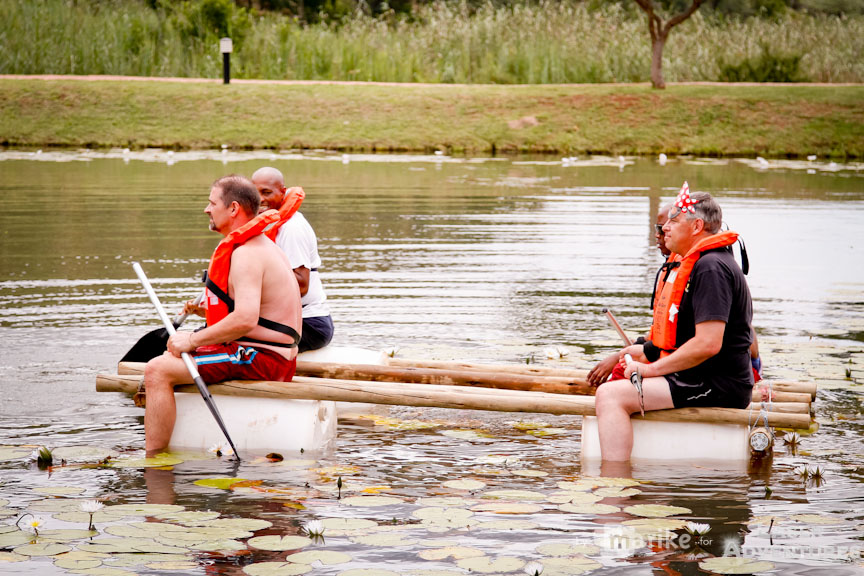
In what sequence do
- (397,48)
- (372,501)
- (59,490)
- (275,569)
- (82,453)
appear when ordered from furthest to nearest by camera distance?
(397,48) < (82,453) < (59,490) < (372,501) < (275,569)

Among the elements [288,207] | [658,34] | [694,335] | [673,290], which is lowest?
[694,335]

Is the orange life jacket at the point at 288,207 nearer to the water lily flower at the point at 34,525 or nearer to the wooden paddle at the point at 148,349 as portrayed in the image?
the wooden paddle at the point at 148,349

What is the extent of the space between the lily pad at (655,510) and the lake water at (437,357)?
0.14ft

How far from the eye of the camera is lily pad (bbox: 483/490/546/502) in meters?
5.86

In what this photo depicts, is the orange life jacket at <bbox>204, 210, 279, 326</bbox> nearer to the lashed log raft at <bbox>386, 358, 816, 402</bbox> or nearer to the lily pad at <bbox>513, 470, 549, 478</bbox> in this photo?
the lashed log raft at <bbox>386, 358, 816, 402</bbox>

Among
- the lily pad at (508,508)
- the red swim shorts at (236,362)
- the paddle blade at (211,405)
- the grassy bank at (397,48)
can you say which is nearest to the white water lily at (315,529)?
the lily pad at (508,508)

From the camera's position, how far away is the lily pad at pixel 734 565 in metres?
4.93

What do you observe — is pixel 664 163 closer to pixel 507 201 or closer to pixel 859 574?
pixel 507 201

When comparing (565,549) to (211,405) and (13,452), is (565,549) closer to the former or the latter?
(211,405)

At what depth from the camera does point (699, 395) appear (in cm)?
620

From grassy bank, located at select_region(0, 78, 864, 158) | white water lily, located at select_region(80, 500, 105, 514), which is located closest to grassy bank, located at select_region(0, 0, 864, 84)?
grassy bank, located at select_region(0, 78, 864, 158)

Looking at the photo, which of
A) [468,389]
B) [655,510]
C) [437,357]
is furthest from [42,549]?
[437,357]

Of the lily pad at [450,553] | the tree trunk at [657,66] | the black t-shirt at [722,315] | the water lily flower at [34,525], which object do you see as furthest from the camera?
the tree trunk at [657,66]

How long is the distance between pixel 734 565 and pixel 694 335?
1470mm
